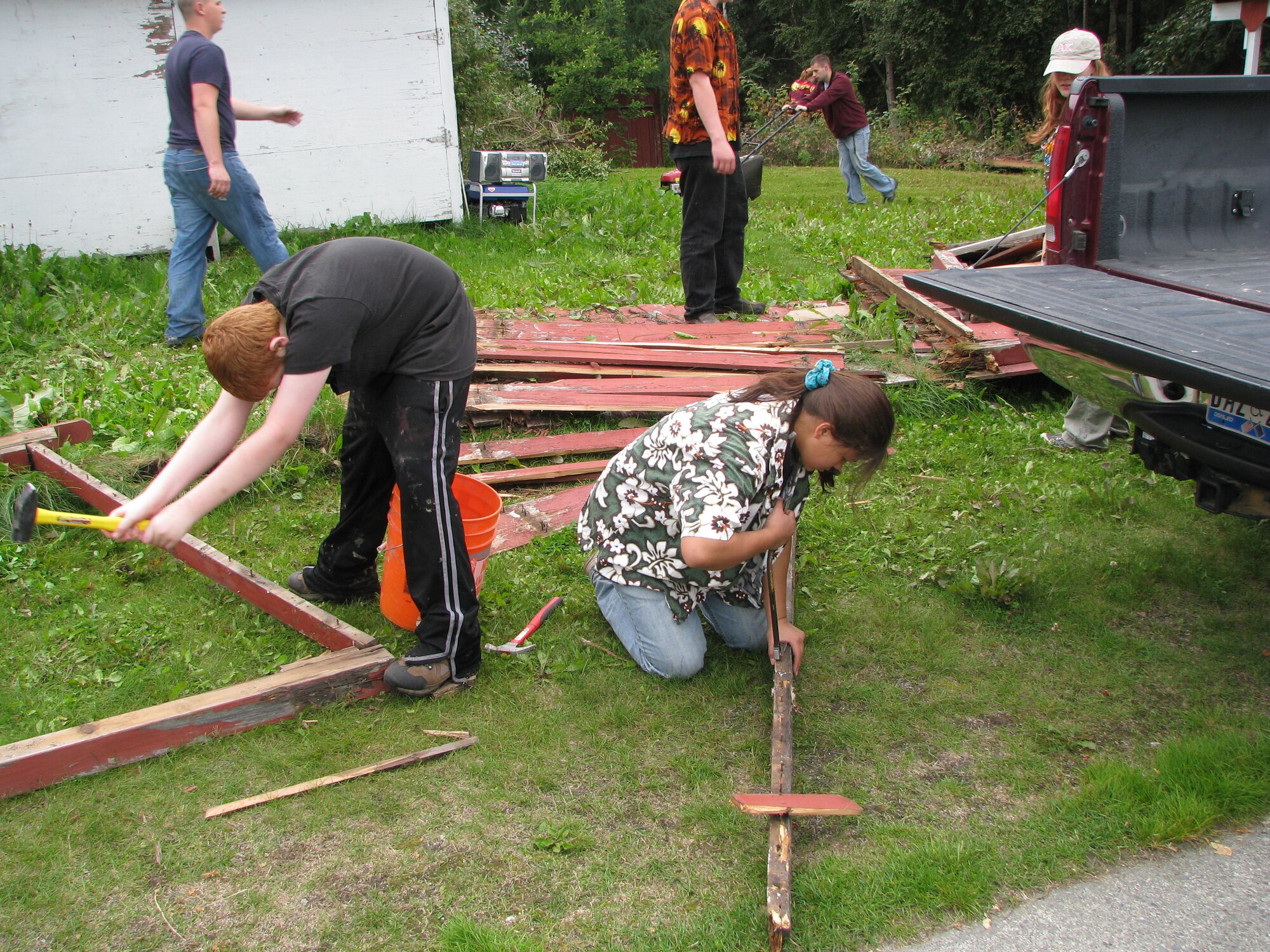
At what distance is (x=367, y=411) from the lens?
3.39 meters

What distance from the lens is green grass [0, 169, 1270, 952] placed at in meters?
2.48

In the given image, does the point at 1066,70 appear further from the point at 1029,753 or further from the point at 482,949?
the point at 482,949

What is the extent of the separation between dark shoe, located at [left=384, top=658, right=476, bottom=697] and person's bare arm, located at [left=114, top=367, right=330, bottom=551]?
912 millimetres

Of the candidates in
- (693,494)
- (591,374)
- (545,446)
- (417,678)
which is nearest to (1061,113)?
(591,374)

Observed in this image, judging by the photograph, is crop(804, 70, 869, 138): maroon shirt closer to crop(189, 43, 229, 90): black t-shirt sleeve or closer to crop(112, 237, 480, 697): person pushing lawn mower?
crop(189, 43, 229, 90): black t-shirt sleeve

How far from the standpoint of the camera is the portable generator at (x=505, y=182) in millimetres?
10117

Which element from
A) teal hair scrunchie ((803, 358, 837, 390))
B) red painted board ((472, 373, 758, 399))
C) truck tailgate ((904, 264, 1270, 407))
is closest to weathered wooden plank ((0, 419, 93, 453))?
red painted board ((472, 373, 758, 399))

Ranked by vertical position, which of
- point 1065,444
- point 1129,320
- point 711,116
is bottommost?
point 1065,444

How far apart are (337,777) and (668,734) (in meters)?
1.00

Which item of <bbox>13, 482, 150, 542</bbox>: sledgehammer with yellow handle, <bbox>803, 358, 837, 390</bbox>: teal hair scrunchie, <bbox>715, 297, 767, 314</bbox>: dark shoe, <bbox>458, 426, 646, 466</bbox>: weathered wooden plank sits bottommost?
<bbox>458, 426, 646, 466</bbox>: weathered wooden plank

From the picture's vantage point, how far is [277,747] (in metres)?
3.04

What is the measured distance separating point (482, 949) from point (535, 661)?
1286mm

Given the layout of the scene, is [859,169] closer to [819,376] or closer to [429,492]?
[819,376]

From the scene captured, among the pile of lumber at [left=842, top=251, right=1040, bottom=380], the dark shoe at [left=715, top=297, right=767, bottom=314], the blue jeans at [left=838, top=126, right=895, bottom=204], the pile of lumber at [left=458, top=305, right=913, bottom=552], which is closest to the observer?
the pile of lumber at [left=458, top=305, right=913, bottom=552]
